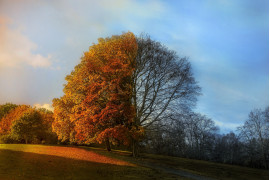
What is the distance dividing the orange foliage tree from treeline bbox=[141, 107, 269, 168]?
3.25m

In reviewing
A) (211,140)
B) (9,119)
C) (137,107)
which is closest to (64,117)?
(137,107)

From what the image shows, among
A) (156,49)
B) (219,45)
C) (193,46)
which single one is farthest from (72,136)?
(219,45)

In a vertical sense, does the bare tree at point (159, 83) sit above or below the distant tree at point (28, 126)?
above

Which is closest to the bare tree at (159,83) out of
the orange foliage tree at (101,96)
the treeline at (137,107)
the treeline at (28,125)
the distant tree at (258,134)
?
the treeline at (137,107)

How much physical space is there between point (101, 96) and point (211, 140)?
10.6m

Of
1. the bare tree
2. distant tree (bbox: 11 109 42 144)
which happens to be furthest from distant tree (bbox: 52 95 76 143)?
distant tree (bbox: 11 109 42 144)

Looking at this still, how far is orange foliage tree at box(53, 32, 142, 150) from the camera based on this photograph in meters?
11.3

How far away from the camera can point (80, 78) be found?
484 inches

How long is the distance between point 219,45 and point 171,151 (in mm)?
10752

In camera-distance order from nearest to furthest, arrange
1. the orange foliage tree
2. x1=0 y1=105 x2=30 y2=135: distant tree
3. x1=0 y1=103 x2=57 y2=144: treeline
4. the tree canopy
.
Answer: the orange foliage tree, the tree canopy, x1=0 y1=105 x2=30 y2=135: distant tree, x1=0 y1=103 x2=57 y2=144: treeline

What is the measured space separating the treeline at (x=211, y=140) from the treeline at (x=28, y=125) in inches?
373

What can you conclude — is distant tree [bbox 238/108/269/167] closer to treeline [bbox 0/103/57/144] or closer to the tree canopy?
the tree canopy

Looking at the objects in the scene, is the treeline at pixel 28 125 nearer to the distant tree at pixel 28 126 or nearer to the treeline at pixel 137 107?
the distant tree at pixel 28 126

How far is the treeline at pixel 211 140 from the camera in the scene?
1163cm
